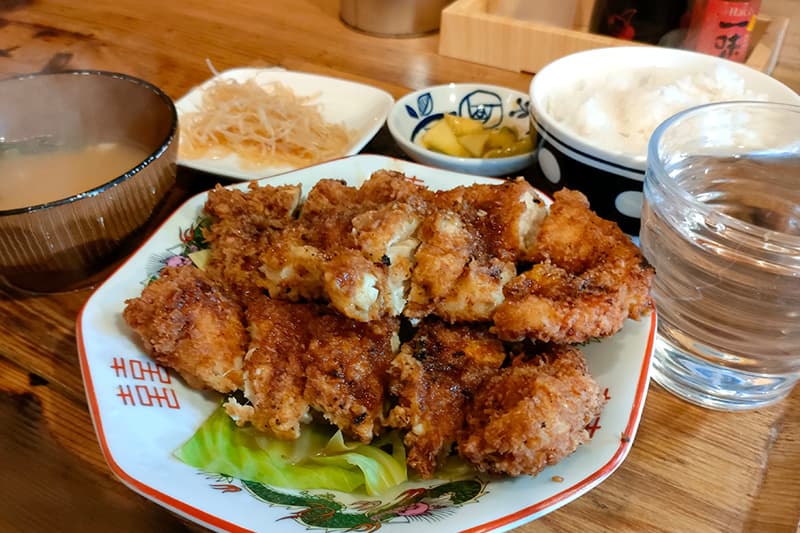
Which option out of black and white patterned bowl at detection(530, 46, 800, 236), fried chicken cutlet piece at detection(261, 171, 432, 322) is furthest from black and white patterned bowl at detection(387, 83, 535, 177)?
fried chicken cutlet piece at detection(261, 171, 432, 322)

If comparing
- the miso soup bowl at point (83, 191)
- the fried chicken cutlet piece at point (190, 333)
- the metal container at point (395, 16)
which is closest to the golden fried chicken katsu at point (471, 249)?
the fried chicken cutlet piece at point (190, 333)

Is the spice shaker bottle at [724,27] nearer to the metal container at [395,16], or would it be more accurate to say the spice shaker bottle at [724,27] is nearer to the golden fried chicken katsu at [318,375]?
the metal container at [395,16]

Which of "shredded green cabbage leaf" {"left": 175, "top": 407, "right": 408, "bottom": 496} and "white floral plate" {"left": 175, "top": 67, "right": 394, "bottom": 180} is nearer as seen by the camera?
"shredded green cabbage leaf" {"left": 175, "top": 407, "right": 408, "bottom": 496}

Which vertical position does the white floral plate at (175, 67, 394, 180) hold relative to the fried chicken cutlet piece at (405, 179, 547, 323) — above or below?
below

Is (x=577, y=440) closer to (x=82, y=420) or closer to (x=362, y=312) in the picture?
(x=362, y=312)

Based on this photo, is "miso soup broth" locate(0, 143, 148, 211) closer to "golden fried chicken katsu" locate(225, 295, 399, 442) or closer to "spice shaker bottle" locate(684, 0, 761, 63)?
"golden fried chicken katsu" locate(225, 295, 399, 442)

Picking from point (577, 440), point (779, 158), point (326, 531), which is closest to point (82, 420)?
point (326, 531)

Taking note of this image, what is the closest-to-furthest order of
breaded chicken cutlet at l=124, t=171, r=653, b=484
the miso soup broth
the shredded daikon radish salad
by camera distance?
breaded chicken cutlet at l=124, t=171, r=653, b=484, the miso soup broth, the shredded daikon radish salad

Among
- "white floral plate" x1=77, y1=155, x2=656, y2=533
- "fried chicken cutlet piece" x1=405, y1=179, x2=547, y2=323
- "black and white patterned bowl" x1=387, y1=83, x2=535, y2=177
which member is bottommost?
"white floral plate" x1=77, y1=155, x2=656, y2=533
